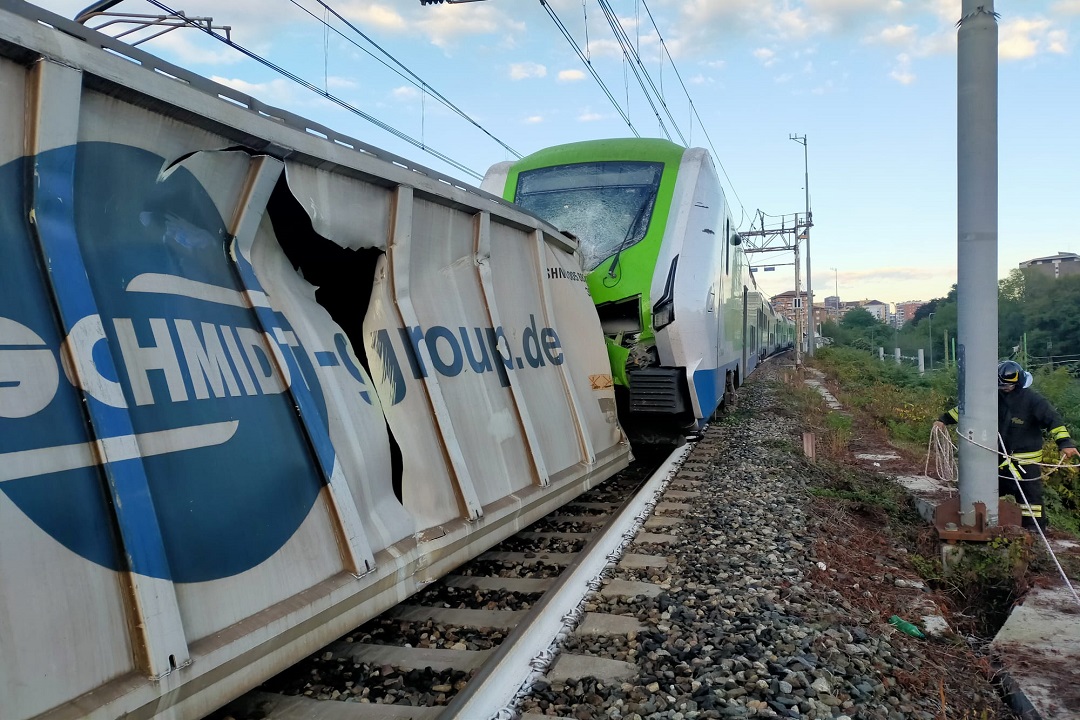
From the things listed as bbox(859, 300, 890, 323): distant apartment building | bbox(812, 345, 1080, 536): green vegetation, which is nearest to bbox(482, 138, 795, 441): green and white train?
bbox(812, 345, 1080, 536): green vegetation

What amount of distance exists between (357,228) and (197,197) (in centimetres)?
88

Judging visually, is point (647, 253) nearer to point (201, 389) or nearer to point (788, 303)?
point (201, 389)

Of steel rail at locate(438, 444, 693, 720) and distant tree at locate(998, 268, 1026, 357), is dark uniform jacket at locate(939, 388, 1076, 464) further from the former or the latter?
distant tree at locate(998, 268, 1026, 357)

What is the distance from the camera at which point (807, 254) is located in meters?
40.2

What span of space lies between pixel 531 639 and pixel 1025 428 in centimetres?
487

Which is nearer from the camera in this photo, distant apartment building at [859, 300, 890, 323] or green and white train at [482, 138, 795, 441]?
green and white train at [482, 138, 795, 441]

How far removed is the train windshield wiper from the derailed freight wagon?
329cm

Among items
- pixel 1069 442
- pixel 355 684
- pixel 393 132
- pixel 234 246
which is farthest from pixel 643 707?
pixel 393 132

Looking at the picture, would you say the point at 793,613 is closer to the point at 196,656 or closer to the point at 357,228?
the point at 196,656

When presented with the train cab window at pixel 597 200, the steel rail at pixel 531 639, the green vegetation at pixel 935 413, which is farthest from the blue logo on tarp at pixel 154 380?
the green vegetation at pixel 935 413

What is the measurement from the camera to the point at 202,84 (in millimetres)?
2713

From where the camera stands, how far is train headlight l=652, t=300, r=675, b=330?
683cm

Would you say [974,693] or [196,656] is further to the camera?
[974,693]

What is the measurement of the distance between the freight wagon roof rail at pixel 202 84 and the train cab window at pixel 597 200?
3690 mm
